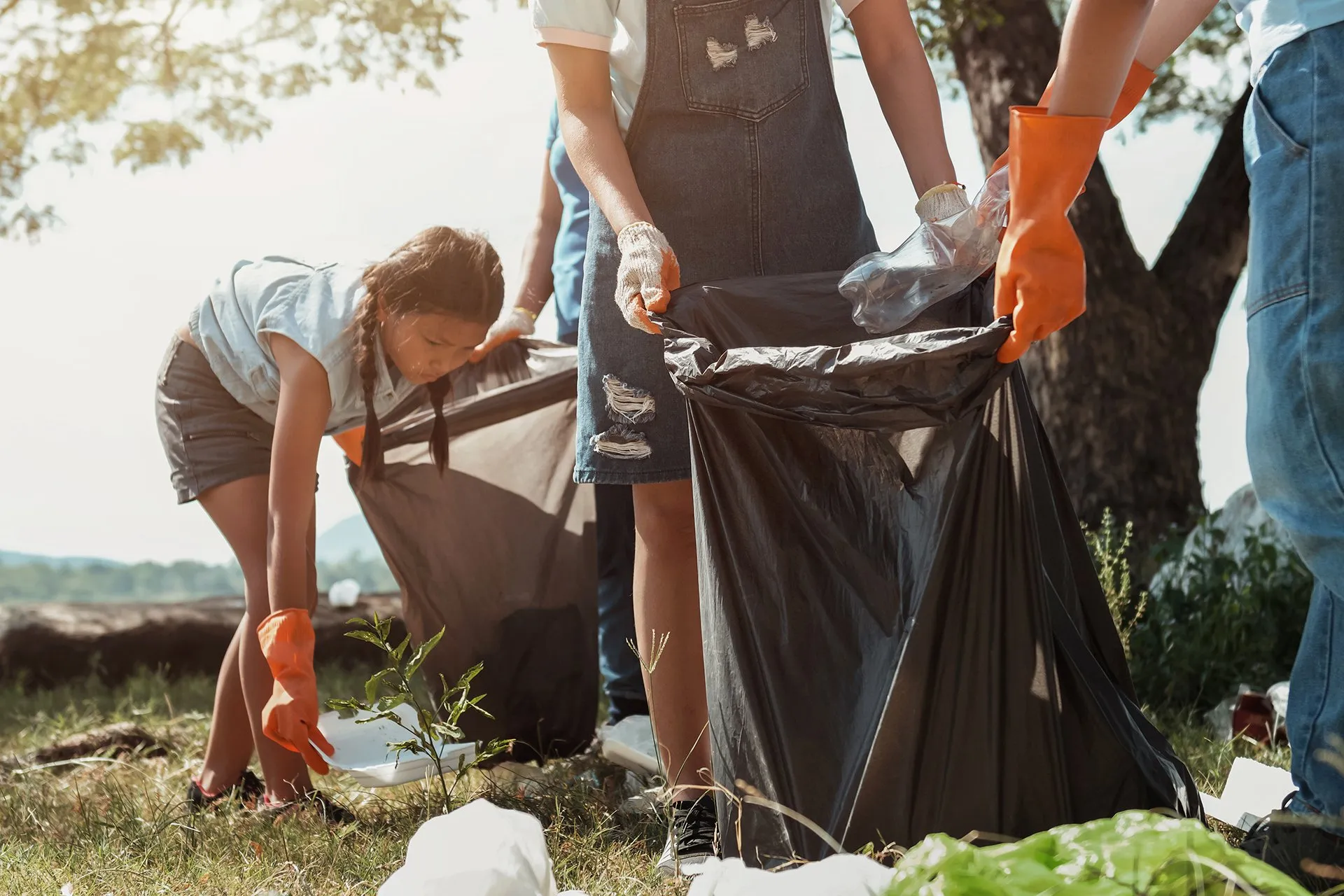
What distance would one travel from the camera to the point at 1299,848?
54.4 inches

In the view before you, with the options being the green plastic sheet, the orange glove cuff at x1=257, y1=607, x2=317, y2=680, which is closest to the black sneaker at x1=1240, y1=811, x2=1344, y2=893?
the green plastic sheet

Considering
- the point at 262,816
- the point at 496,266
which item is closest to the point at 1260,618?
the point at 496,266

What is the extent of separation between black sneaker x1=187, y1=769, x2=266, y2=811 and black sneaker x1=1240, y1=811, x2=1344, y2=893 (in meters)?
1.73

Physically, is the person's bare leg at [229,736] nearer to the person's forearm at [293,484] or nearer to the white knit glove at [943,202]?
the person's forearm at [293,484]

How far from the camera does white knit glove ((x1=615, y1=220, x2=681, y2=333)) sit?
1.62 meters

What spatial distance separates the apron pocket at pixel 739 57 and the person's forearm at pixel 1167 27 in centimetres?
50

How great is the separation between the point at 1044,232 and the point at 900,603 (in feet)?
1.53

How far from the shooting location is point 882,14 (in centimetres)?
183

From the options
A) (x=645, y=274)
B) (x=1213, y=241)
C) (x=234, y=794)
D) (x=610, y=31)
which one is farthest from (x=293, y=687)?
(x=1213, y=241)

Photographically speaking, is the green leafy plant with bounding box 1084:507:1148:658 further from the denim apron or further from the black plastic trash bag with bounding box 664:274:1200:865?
the denim apron

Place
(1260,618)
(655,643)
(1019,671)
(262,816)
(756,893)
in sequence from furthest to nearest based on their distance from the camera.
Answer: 1. (1260,618)
2. (262,816)
3. (655,643)
4. (1019,671)
5. (756,893)

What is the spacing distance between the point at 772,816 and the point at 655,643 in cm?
35

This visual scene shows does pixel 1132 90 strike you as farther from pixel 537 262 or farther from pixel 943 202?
Result: pixel 537 262

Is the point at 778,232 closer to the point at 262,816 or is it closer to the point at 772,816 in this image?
the point at 772,816
